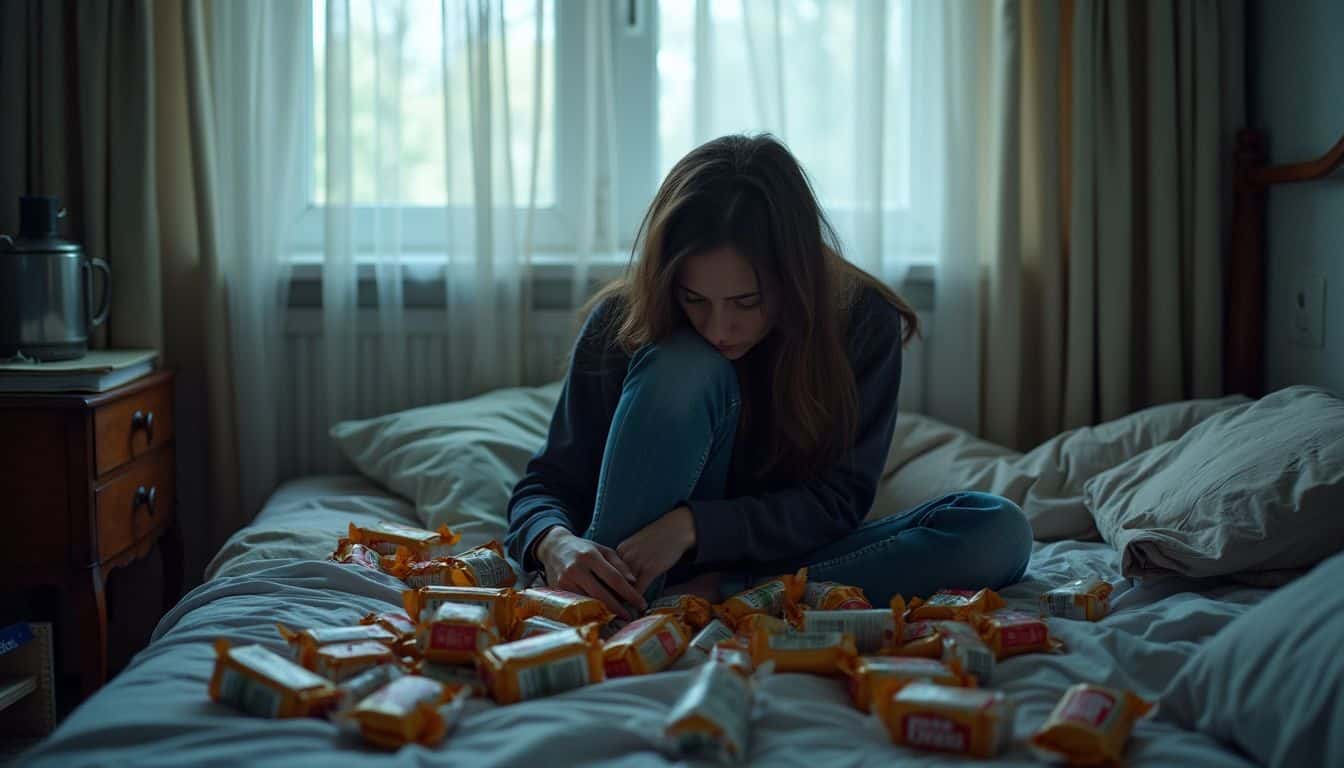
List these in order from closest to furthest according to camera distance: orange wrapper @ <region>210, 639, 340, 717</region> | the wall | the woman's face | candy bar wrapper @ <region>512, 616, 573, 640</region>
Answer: orange wrapper @ <region>210, 639, 340, 717</region>
candy bar wrapper @ <region>512, 616, 573, 640</region>
the woman's face
the wall

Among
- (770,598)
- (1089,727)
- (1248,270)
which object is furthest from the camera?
(1248,270)

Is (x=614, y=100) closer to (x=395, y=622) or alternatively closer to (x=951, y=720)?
(x=395, y=622)

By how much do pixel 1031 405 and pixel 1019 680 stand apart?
1.37 m

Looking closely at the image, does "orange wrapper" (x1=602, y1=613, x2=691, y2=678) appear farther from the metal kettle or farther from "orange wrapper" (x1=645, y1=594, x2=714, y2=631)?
the metal kettle

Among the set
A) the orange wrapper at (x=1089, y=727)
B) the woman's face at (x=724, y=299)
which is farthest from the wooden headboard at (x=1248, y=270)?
the orange wrapper at (x=1089, y=727)

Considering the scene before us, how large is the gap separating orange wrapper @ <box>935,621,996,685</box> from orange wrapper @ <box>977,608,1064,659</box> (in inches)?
1.2

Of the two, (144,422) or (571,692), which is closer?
(571,692)

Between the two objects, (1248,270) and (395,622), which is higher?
(1248,270)

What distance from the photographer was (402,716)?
993mm

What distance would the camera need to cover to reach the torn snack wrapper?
0.97 metres

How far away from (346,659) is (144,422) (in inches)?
43.1

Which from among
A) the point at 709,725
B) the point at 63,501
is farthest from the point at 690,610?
the point at 63,501

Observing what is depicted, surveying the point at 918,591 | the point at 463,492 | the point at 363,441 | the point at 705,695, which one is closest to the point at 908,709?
the point at 705,695


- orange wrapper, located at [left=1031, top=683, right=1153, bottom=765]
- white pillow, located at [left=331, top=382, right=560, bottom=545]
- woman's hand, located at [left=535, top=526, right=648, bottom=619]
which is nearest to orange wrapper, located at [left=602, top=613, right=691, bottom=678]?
woman's hand, located at [left=535, top=526, right=648, bottom=619]
